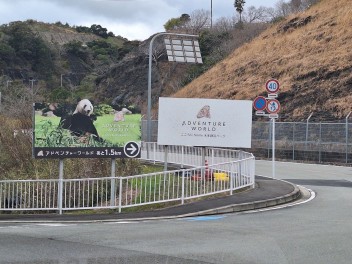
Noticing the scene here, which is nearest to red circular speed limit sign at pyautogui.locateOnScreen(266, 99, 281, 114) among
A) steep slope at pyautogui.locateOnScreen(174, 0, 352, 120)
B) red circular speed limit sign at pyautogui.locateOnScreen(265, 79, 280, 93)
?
red circular speed limit sign at pyautogui.locateOnScreen(265, 79, 280, 93)

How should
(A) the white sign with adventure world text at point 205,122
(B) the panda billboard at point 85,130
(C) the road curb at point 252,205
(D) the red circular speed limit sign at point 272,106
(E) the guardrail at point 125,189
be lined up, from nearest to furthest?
(C) the road curb at point 252,205 < (E) the guardrail at point 125,189 < (B) the panda billboard at point 85,130 < (A) the white sign with adventure world text at point 205,122 < (D) the red circular speed limit sign at point 272,106

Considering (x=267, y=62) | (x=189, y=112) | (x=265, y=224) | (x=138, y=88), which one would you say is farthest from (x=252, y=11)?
(x=265, y=224)

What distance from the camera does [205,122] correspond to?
19.1 meters

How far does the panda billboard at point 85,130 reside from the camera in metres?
15.5

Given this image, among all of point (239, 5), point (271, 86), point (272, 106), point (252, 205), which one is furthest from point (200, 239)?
point (239, 5)

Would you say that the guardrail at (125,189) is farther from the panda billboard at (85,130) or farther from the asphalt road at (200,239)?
the asphalt road at (200,239)

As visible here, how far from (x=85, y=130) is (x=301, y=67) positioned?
3146 cm

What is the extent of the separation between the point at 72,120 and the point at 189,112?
188 inches

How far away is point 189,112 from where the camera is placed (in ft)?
62.2

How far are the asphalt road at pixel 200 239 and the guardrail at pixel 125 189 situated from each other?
220 cm

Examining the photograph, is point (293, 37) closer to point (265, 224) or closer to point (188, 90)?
point (188, 90)

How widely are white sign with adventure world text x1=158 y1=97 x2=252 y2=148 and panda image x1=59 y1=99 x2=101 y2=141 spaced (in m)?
3.65

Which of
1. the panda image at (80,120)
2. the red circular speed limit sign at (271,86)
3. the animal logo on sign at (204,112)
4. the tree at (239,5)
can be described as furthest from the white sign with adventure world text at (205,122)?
the tree at (239,5)

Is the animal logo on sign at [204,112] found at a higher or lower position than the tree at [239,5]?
lower
